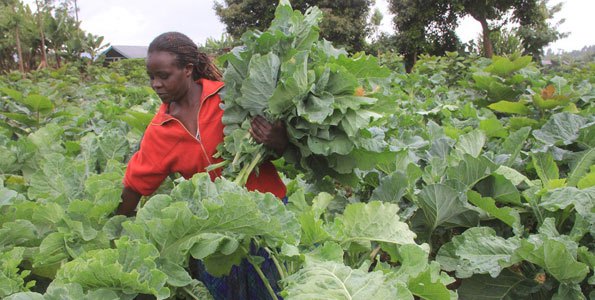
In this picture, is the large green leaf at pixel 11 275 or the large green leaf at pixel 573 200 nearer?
the large green leaf at pixel 11 275

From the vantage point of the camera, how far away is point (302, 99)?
1823 millimetres

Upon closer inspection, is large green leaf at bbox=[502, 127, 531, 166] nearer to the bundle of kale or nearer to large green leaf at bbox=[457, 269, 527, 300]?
large green leaf at bbox=[457, 269, 527, 300]

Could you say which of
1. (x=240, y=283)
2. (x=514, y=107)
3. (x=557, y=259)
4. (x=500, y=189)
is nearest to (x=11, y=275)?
(x=240, y=283)

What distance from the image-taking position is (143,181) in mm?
2162

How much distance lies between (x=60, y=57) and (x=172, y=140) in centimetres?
2037

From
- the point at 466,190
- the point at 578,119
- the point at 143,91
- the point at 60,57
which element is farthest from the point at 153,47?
the point at 60,57

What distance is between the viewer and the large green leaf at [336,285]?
3.93ft

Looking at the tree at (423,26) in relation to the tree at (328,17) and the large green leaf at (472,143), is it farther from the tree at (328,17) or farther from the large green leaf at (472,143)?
the large green leaf at (472,143)

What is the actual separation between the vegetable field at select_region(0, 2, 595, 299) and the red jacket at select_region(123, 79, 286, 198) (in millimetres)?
174

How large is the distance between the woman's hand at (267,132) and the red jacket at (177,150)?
272 millimetres

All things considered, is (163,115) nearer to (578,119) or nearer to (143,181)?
(143,181)

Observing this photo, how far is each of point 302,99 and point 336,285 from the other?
0.76 meters

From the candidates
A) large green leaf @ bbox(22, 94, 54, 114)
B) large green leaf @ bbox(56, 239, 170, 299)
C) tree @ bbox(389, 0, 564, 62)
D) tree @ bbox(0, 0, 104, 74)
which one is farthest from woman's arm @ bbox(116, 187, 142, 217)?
tree @ bbox(389, 0, 564, 62)

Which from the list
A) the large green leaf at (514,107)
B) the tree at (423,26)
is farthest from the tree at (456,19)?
the large green leaf at (514,107)
